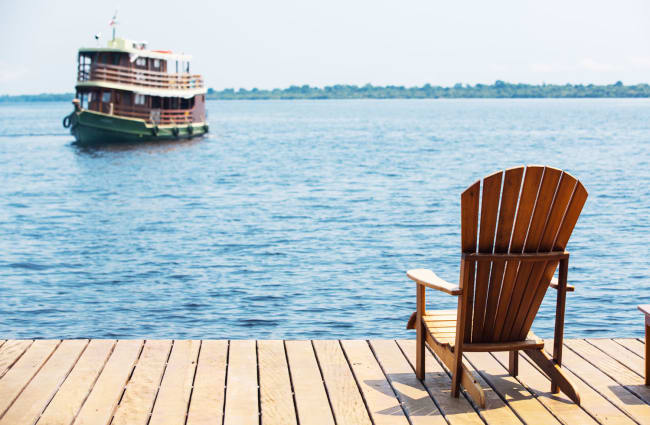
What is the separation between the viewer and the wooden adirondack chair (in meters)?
3.16

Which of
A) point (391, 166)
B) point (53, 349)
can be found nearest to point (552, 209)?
point (53, 349)

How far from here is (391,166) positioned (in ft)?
94.6

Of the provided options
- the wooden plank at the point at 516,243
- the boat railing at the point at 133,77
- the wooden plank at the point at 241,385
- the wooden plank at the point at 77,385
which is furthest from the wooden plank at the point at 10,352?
the boat railing at the point at 133,77

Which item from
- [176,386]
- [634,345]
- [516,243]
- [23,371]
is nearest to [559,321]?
[516,243]

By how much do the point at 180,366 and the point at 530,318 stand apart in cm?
166

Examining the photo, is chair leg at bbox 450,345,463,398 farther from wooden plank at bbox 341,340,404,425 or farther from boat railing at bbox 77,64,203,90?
boat railing at bbox 77,64,203,90

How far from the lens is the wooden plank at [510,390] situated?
124 inches

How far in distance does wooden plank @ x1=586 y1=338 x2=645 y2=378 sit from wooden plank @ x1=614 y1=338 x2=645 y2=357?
0.11 ft

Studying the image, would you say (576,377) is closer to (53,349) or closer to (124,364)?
(124,364)

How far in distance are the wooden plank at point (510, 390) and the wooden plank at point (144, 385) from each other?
1.51 metres

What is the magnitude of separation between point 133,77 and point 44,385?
107ft

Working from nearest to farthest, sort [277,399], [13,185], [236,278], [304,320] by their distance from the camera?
[277,399]
[304,320]
[236,278]
[13,185]

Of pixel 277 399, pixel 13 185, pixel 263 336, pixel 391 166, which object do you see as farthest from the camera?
pixel 391 166

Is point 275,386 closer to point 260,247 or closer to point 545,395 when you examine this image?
point 545,395
